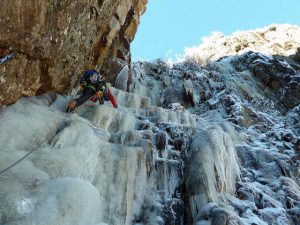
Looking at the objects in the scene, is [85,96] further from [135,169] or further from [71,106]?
[135,169]

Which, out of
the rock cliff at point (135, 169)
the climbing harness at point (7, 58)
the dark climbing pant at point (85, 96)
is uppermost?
the dark climbing pant at point (85, 96)

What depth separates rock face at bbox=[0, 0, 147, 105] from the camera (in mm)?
6750

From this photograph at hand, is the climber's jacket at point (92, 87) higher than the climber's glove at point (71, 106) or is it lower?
higher

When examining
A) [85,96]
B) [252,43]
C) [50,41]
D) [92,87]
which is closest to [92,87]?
[92,87]

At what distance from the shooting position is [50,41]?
795cm

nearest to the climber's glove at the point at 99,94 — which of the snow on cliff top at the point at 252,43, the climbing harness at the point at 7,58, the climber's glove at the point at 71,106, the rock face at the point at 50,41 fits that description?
the rock face at the point at 50,41

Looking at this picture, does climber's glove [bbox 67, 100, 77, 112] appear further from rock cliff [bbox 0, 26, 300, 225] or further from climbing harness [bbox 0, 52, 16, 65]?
climbing harness [bbox 0, 52, 16, 65]

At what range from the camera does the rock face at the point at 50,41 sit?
675cm

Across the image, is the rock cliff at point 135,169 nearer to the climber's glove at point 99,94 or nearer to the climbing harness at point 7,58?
the climber's glove at point 99,94

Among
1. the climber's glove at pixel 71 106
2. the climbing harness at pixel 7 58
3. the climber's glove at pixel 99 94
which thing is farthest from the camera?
the climber's glove at pixel 99 94

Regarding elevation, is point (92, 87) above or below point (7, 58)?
above

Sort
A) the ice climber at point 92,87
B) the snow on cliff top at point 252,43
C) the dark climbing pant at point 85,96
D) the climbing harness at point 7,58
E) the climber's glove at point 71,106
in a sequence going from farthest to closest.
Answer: the snow on cliff top at point 252,43 → the ice climber at point 92,87 → the dark climbing pant at point 85,96 → the climber's glove at point 71,106 → the climbing harness at point 7,58

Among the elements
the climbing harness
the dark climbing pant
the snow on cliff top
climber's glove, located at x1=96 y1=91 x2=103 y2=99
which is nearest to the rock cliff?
the dark climbing pant

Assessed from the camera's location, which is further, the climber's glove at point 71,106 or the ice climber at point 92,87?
the ice climber at point 92,87
